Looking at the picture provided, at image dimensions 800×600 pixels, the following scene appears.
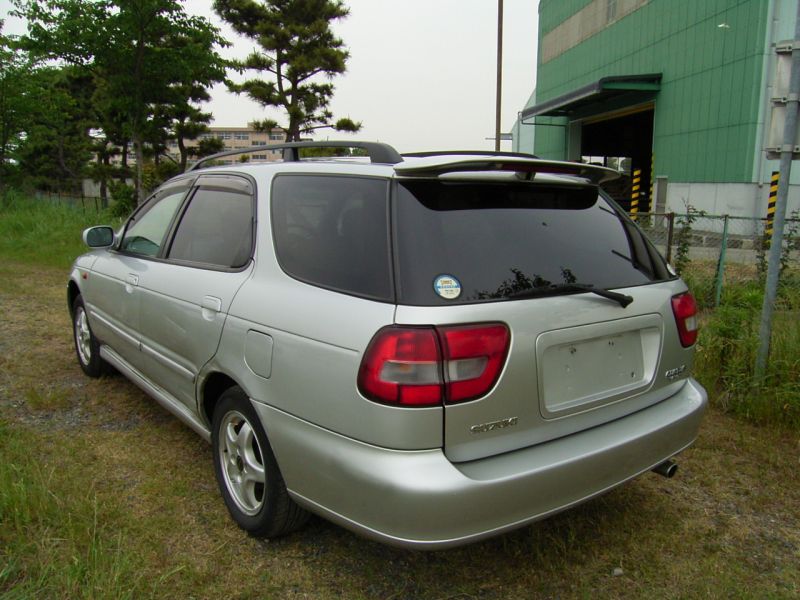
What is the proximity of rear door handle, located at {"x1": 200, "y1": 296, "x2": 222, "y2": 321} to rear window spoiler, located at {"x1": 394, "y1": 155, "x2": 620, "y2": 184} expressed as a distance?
1086 mm

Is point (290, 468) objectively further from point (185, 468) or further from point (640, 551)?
point (640, 551)

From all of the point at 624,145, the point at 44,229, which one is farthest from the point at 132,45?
the point at 624,145

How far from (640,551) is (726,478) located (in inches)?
39.3

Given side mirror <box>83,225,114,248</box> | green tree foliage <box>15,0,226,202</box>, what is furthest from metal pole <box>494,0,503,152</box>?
side mirror <box>83,225,114,248</box>

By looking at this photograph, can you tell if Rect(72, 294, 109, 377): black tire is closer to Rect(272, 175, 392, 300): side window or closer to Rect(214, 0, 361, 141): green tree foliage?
Rect(272, 175, 392, 300): side window

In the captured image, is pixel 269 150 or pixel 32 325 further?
pixel 32 325

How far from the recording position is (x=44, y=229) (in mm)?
13984

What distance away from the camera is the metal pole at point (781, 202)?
3.85 metres

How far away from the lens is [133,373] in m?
3.82

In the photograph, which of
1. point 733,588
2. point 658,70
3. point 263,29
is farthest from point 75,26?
point 658,70

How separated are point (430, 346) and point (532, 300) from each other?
1.43ft

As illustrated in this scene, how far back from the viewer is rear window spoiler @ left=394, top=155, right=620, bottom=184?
2156mm

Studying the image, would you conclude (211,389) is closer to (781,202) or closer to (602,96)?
(781,202)

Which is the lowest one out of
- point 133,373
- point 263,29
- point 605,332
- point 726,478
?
point 726,478
